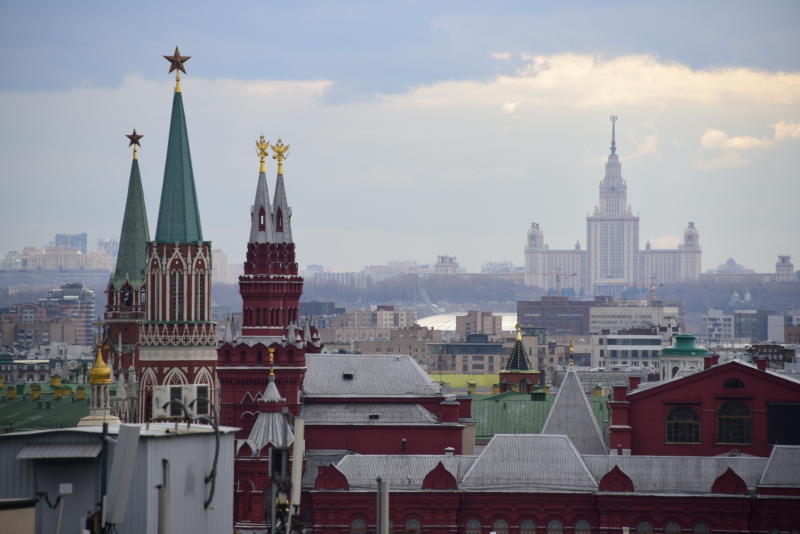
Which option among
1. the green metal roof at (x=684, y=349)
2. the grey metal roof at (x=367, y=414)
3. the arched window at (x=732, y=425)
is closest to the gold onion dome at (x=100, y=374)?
the grey metal roof at (x=367, y=414)

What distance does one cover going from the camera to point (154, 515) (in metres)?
53.8

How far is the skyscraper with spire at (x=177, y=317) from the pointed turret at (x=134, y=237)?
17763mm

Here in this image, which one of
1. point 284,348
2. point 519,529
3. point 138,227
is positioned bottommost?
A: point 519,529

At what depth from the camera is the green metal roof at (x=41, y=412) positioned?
113 metres

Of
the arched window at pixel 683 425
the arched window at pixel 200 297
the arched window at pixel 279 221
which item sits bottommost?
the arched window at pixel 683 425

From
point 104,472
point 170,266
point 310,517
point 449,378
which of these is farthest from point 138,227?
point 449,378

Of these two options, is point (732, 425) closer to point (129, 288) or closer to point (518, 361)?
point (129, 288)

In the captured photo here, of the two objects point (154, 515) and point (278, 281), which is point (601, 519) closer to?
point (278, 281)

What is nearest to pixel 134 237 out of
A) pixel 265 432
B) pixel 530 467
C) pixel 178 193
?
pixel 178 193

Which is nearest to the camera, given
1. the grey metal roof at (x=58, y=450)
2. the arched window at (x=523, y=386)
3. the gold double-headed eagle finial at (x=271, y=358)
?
the grey metal roof at (x=58, y=450)

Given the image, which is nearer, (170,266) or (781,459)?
(781,459)

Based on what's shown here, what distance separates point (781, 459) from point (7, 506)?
129ft

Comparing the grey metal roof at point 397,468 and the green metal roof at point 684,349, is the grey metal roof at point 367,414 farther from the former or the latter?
the green metal roof at point 684,349

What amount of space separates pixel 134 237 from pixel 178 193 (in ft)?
56.6
